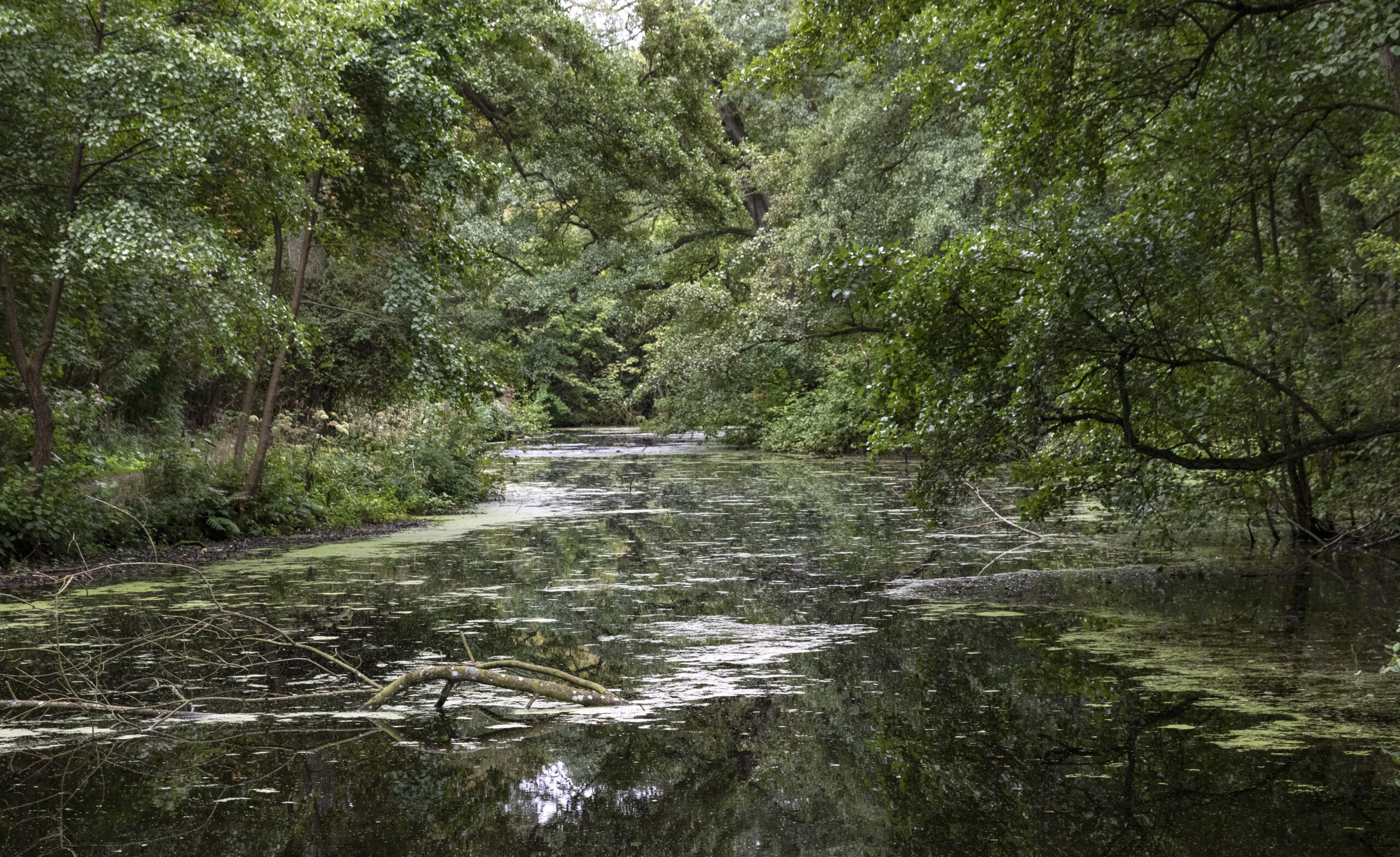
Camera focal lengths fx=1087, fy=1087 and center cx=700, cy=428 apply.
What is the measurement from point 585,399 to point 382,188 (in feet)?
129

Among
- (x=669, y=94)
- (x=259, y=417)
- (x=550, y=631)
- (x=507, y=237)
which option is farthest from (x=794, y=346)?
(x=550, y=631)

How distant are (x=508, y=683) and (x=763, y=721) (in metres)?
1.28

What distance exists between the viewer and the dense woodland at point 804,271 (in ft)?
25.2

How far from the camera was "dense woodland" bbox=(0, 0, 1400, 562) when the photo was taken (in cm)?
767

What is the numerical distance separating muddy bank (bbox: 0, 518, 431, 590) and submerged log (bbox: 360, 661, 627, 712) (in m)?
2.80

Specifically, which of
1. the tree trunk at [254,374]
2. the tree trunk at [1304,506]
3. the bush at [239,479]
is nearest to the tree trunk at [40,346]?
the bush at [239,479]

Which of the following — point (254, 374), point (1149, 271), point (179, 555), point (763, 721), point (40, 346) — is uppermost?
point (1149, 271)

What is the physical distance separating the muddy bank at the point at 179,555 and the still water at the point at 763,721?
32 cm

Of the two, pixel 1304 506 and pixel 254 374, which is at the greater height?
pixel 254 374

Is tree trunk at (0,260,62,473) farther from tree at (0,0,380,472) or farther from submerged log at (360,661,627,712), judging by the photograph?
submerged log at (360,661,627,712)

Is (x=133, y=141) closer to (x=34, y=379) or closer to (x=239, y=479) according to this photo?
(x=34, y=379)

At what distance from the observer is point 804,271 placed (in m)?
12.1

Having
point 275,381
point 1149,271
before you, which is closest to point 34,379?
point 275,381

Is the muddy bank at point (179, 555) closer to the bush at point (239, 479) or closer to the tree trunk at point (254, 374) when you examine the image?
the bush at point (239, 479)
